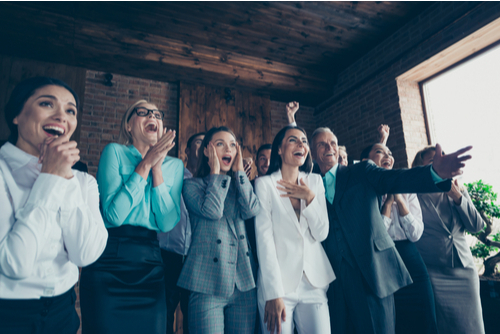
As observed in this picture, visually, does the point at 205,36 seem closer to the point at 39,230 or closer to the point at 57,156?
the point at 57,156

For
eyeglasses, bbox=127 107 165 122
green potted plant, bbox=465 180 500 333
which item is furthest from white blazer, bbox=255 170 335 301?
green potted plant, bbox=465 180 500 333

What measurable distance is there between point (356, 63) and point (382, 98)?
95cm

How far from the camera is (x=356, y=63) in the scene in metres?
5.22

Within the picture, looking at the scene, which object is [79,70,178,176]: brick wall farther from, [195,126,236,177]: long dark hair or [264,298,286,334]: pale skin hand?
[264,298,286,334]: pale skin hand

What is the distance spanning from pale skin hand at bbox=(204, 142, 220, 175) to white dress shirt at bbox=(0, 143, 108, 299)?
81 cm

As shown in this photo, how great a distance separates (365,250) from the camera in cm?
177

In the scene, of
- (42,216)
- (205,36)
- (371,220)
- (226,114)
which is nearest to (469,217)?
(371,220)

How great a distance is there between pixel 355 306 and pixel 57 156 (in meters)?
1.66

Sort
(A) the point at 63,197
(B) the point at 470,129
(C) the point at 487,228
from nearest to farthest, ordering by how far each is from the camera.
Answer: (A) the point at 63,197, (C) the point at 487,228, (B) the point at 470,129

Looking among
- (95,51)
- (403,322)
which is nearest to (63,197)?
(403,322)

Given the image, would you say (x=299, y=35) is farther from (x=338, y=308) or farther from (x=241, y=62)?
(x=338, y=308)

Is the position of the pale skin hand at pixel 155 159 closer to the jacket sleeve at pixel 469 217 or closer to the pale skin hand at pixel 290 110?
the pale skin hand at pixel 290 110

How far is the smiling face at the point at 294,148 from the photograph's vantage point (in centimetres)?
210

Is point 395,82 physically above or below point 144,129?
above
